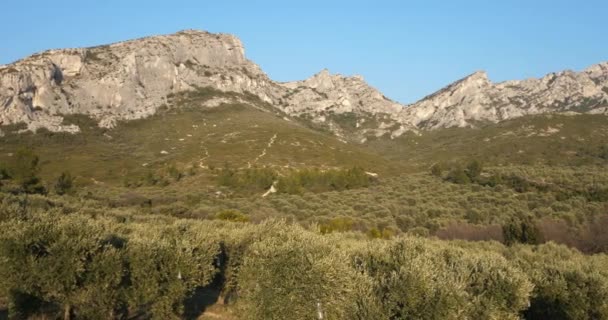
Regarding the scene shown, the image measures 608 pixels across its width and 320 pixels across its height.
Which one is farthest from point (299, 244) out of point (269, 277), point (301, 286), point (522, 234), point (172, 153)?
point (172, 153)

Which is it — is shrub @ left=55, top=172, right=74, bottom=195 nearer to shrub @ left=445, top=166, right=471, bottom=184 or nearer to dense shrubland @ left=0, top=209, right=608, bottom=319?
dense shrubland @ left=0, top=209, right=608, bottom=319

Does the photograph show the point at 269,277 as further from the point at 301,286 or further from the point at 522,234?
the point at 522,234

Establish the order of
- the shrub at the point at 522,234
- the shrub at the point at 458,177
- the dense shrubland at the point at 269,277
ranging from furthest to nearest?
1. the shrub at the point at 458,177
2. the shrub at the point at 522,234
3. the dense shrubland at the point at 269,277

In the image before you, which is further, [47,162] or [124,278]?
[47,162]

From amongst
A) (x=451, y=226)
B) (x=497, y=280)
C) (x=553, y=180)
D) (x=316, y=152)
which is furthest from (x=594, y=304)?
(x=316, y=152)

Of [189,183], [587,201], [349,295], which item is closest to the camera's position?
[349,295]

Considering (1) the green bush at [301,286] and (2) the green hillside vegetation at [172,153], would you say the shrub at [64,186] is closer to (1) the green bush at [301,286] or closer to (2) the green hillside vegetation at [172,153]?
(2) the green hillside vegetation at [172,153]

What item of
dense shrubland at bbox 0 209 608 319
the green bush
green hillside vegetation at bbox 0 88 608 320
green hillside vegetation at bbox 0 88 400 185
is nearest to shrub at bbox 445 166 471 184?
green hillside vegetation at bbox 0 88 608 320

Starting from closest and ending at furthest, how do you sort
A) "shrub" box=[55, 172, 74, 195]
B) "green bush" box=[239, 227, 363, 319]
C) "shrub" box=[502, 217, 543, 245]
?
"green bush" box=[239, 227, 363, 319] < "shrub" box=[502, 217, 543, 245] < "shrub" box=[55, 172, 74, 195]

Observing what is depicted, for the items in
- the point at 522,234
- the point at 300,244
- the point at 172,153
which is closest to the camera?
the point at 300,244

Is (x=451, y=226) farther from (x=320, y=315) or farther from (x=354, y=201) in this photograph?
(x=320, y=315)

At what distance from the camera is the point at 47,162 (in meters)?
149

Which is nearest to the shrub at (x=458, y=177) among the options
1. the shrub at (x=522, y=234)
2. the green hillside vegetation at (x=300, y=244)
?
the green hillside vegetation at (x=300, y=244)

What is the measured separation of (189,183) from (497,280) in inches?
4161
